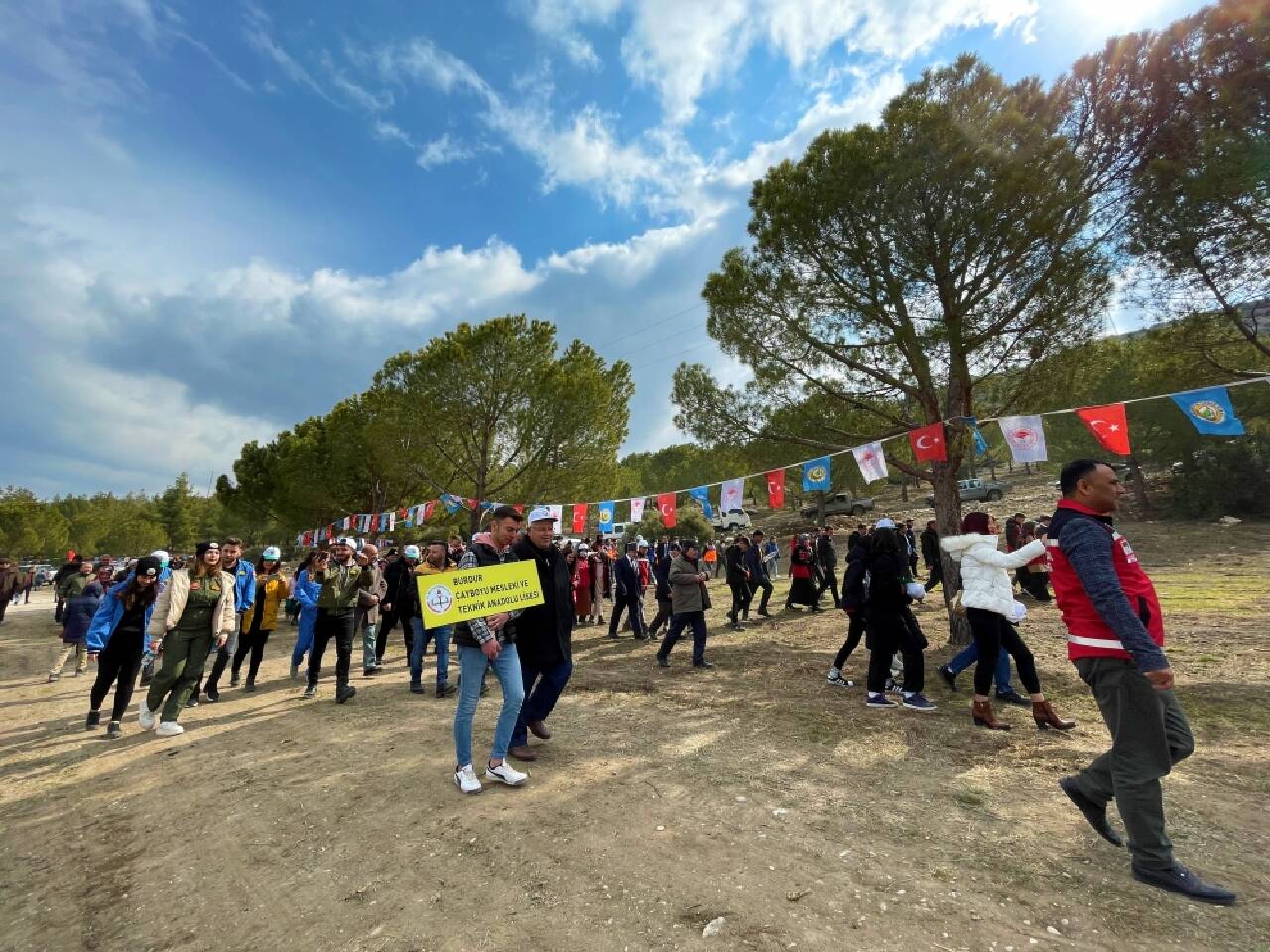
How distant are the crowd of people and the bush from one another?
63.5ft

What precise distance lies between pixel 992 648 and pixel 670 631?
3.83 m

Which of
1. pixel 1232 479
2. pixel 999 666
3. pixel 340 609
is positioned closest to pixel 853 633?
pixel 999 666

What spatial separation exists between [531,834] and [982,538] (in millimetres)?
4281

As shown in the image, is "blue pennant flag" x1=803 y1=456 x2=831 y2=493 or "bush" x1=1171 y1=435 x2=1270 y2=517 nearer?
"blue pennant flag" x1=803 y1=456 x2=831 y2=493

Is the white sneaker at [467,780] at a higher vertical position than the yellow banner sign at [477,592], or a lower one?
lower

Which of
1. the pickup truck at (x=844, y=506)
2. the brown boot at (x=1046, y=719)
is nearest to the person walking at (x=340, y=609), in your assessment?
the brown boot at (x=1046, y=719)

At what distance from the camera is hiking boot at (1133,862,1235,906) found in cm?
234

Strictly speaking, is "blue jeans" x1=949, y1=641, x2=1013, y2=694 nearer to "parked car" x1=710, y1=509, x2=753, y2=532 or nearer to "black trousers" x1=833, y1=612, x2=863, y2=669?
"black trousers" x1=833, y1=612, x2=863, y2=669

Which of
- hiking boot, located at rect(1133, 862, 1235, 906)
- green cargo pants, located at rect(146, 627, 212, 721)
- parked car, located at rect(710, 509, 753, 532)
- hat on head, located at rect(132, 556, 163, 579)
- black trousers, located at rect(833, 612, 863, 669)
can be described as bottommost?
hiking boot, located at rect(1133, 862, 1235, 906)

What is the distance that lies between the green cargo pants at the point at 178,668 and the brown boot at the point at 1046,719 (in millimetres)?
7236

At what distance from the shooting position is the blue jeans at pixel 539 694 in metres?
4.20

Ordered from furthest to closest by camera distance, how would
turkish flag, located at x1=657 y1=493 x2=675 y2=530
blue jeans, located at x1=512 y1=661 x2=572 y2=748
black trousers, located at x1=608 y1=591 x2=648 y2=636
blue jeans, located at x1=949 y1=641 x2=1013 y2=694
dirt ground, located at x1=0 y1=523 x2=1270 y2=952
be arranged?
turkish flag, located at x1=657 y1=493 x2=675 y2=530 < black trousers, located at x1=608 y1=591 x2=648 y2=636 < blue jeans, located at x1=949 y1=641 x2=1013 y2=694 < blue jeans, located at x1=512 y1=661 x2=572 y2=748 < dirt ground, located at x1=0 y1=523 x2=1270 y2=952

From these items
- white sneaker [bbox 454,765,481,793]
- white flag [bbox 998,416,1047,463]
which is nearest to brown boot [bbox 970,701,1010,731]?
white sneaker [bbox 454,765,481,793]

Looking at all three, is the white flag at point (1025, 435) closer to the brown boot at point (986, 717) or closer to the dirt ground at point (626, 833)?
the dirt ground at point (626, 833)
